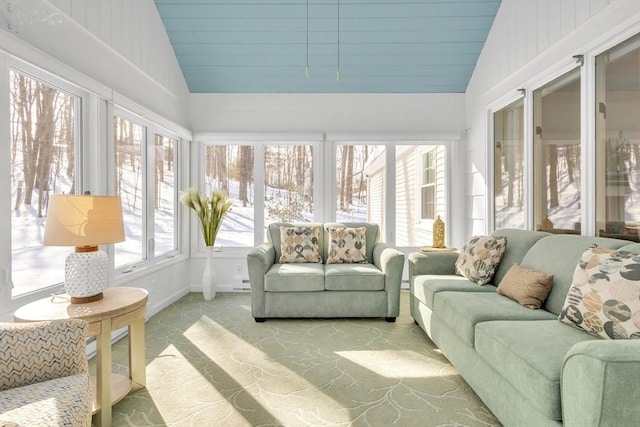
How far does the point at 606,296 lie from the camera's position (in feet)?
5.77

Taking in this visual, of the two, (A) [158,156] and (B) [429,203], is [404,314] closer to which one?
(B) [429,203]

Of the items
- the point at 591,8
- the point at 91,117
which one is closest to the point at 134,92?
the point at 91,117

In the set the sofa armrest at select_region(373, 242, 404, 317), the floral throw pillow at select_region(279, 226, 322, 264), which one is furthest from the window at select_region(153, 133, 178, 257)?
the sofa armrest at select_region(373, 242, 404, 317)

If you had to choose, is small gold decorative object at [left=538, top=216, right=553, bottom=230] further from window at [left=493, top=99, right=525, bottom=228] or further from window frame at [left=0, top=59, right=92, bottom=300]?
window frame at [left=0, top=59, right=92, bottom=300]

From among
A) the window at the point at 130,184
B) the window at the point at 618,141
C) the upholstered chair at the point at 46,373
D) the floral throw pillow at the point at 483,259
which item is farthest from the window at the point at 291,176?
the upholstered chair at the point at 46,373

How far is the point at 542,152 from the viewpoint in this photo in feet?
11.0

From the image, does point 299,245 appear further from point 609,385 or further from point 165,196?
point 609,385

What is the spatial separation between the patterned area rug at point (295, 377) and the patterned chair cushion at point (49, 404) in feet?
2.24

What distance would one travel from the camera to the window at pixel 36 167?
2281 millimetres

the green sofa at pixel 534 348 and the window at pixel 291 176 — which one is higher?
the window at pixel 291 176

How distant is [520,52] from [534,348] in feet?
10.1

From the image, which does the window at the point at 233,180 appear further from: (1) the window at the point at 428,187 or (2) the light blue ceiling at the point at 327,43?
(1) the window at the point at 428,187

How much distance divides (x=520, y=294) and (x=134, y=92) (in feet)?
12.0

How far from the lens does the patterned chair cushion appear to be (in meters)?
1.22
